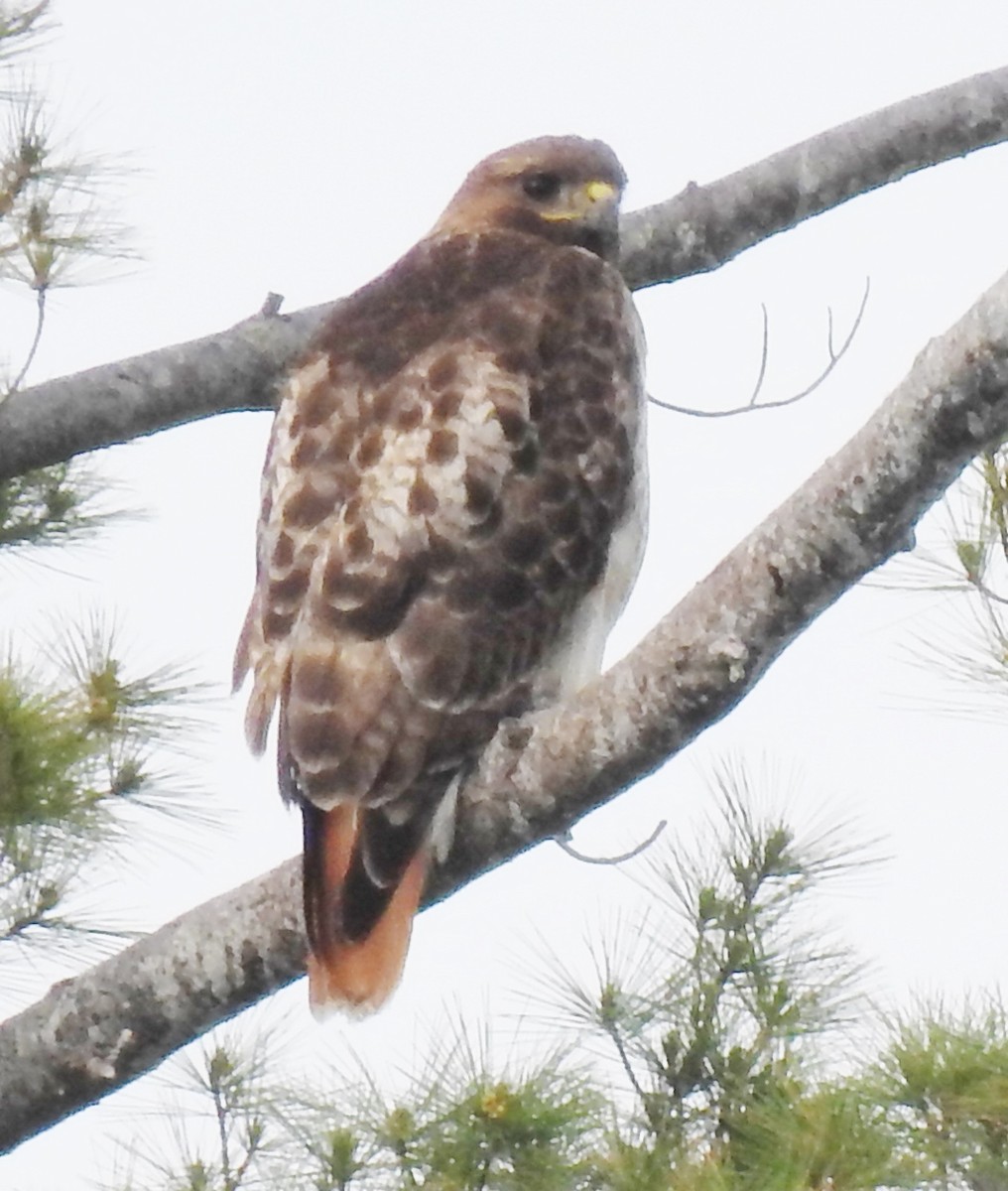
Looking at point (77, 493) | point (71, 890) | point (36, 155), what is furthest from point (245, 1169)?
point (36, 155)

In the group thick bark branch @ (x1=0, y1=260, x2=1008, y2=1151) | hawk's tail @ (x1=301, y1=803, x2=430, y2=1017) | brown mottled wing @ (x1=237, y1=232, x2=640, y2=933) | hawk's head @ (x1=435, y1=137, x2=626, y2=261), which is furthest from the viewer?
hawk's head @ (x1=435, y1=137, x2=626, y2=261)

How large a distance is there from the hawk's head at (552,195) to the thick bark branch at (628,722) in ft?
3.99

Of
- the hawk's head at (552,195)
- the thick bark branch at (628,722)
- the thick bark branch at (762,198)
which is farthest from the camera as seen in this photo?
the hawk's head at (552,195)

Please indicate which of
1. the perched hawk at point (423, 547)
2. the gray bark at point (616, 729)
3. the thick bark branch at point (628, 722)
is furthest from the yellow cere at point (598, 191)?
the thick bark branch at point (628, 722)

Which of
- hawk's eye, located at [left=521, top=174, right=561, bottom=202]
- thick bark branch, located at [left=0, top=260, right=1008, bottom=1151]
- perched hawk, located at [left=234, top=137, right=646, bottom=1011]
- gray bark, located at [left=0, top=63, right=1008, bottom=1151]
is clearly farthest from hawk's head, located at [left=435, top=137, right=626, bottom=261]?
thick bark branch, located at [left=0, top=260, right=1008, bottom=1151]

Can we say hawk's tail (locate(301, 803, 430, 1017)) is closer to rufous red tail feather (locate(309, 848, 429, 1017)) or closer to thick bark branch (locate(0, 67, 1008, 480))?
rufous red tail feather (locate(309, 848, 429, 1017))

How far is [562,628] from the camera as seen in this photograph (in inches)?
98.6

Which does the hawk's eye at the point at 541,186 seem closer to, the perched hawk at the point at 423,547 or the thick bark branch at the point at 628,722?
the perched hawk at the point at 423,547

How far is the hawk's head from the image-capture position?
10.2 ft

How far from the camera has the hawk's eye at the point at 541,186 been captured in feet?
10.5

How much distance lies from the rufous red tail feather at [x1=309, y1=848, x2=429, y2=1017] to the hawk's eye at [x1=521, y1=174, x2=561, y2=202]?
4.48 ft

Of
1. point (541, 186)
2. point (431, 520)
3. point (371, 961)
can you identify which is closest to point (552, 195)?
point (541, 186)

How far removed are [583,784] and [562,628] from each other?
0.58m

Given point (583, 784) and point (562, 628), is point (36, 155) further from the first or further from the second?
point (583, 784)
